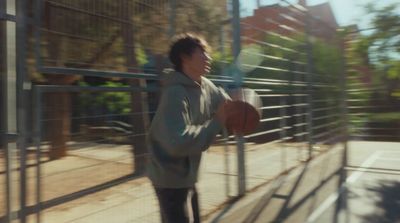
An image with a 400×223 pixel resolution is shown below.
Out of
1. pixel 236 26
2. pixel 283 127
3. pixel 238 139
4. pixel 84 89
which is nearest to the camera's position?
pixel 84 89

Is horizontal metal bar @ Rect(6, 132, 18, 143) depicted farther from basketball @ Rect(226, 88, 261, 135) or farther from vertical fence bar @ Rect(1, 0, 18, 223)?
basketball @ Rect(226, 88, 261, 135)

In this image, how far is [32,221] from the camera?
11.9ft

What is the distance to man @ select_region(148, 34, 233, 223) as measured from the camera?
8.16 ft

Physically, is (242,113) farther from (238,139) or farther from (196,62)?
(238,139)

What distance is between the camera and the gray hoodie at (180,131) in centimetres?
247

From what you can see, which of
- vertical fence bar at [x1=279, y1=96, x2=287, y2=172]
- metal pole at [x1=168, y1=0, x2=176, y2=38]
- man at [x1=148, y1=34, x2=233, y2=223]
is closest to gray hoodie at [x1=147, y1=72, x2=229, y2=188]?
man at [x1=148, y1=34, x2=233, y2=223]

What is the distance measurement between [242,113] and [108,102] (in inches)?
62.0

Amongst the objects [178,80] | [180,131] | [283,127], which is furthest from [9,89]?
[283,127]

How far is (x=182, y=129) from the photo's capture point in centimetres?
246

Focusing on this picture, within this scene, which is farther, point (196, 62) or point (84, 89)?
point (84, 89)

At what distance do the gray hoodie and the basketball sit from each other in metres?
0.13

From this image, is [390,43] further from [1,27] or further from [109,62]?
[1,27]

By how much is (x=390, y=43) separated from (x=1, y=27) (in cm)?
765

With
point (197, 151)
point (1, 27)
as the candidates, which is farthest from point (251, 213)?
point (1, 27)
